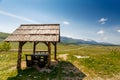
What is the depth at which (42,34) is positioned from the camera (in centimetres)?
2133

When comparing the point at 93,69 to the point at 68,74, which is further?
the point at 93,69

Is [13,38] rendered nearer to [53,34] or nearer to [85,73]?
[53,34]

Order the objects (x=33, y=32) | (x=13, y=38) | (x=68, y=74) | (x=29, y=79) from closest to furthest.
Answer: (x=29, y=79) → (x=68, y=74) → (x=13, y=38) → (x=33, y=32)

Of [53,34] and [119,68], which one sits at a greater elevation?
[53,34]

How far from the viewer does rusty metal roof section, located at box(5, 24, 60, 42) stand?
2020 cm

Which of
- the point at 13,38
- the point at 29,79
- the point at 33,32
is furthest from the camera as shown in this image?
the point at 33,32

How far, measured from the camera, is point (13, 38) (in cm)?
2056

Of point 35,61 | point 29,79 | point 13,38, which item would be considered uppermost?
point 13,38

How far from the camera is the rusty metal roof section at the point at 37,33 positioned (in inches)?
795

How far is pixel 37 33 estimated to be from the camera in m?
21.7

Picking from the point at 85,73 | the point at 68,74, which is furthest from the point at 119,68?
the point at 68,74

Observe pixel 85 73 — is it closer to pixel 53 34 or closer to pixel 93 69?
pixel 93 69

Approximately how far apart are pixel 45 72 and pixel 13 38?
18.7 feet

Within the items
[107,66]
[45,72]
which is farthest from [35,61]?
[107,66]
